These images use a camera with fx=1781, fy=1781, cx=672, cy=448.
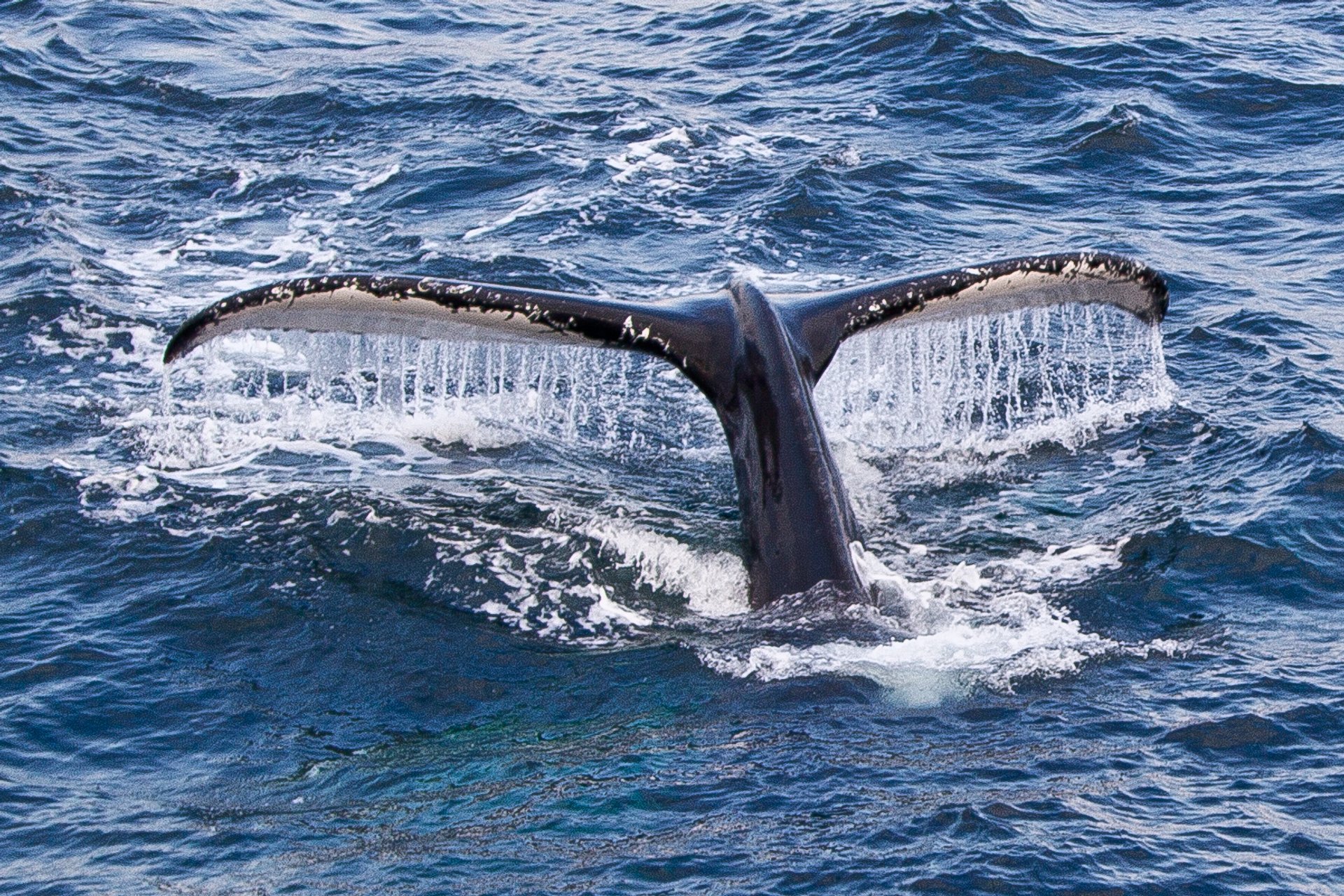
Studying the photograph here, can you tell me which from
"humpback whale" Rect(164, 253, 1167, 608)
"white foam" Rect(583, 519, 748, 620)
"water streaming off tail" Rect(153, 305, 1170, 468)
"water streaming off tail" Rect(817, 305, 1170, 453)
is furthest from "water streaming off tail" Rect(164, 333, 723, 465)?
"humpback whale" Rect(164, 253, 1167, 608)

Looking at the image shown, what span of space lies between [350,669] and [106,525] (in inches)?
96.6

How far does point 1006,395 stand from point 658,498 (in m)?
2.99

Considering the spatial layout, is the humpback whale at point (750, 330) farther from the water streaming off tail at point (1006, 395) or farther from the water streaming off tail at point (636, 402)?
the water streaming off tail at point (636, 402)

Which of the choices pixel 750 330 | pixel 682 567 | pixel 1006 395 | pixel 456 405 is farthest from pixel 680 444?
pixel 750 330

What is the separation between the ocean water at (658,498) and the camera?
7.29 metres

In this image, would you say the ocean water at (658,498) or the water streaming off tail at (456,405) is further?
the water streaming off tail at (456,405)

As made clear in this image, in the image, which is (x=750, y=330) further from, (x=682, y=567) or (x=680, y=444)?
(x=680, y=444)

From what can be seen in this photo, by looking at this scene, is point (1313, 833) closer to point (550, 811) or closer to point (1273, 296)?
point (550, 811)

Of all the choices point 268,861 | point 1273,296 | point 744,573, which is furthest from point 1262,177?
point 268,861

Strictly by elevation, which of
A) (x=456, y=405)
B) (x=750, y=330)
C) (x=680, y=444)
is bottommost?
(x=680, y=444)

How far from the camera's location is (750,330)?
9352 millimetres

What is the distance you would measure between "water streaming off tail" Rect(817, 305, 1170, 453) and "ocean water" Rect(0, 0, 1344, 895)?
0.23 feet

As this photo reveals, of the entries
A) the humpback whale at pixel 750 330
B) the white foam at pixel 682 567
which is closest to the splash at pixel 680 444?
the white foam at pixel 682 567

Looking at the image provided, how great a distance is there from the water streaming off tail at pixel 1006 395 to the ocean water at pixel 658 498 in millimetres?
69
